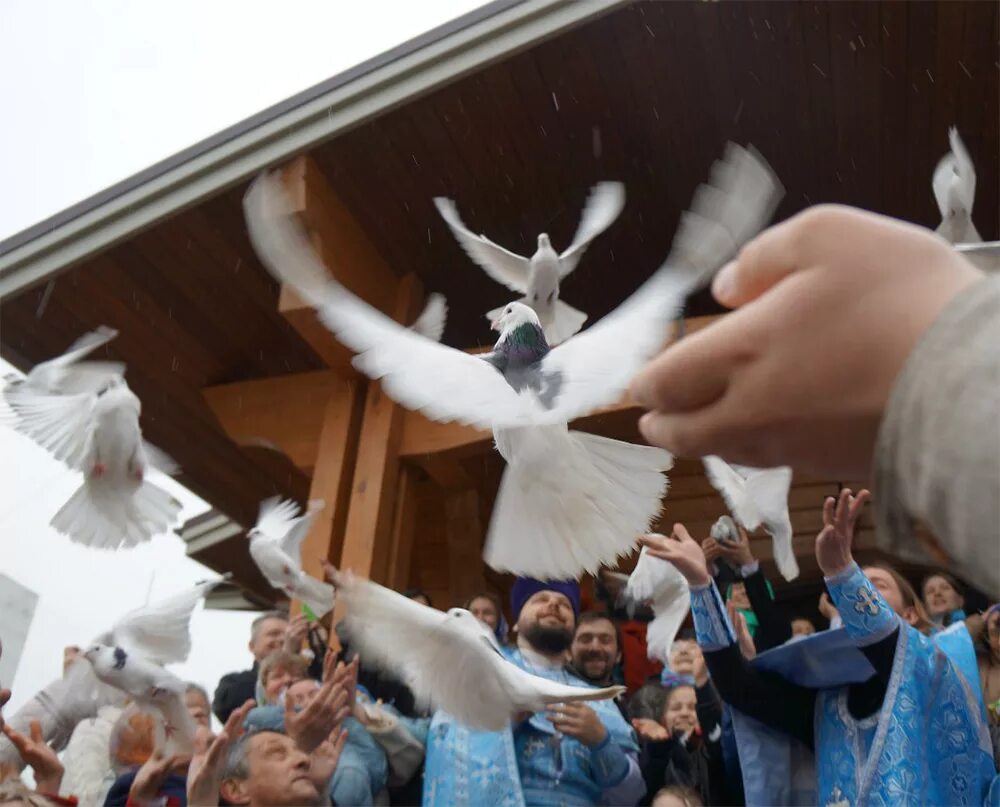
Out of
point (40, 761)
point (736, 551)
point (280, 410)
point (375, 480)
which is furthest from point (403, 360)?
point (280, 410)

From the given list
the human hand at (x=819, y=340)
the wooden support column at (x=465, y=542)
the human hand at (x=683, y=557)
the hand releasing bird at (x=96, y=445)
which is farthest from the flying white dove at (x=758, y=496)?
the human hand at (x=819, y=340)

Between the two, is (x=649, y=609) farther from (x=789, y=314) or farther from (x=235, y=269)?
(x=789, y=314)

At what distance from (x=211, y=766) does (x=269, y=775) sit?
0.61ft

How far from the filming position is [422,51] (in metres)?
3.24

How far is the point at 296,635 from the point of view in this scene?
2855 mm

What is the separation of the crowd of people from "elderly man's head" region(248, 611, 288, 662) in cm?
35

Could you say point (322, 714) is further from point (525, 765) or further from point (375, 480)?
point (375, 480)

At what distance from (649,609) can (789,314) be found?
10.1ft

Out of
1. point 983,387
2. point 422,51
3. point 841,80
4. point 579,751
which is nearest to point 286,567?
point 579,751

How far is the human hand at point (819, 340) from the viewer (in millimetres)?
508

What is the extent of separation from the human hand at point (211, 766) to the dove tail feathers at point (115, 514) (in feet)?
2.90

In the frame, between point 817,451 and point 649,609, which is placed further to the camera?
point 649,609

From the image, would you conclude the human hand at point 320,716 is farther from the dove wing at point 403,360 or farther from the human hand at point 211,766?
the dove wing at point 403,360

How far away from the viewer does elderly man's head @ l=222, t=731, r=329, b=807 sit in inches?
85.4
